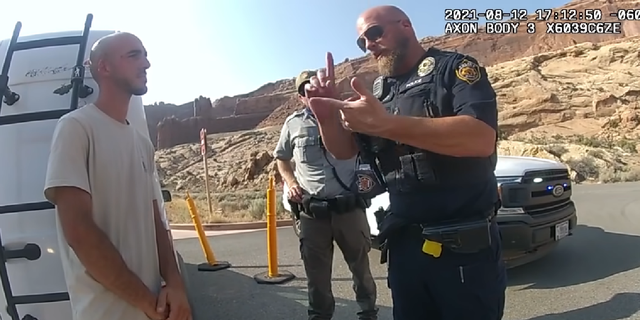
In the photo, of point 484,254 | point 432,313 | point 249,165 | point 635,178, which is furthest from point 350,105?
point 249,165

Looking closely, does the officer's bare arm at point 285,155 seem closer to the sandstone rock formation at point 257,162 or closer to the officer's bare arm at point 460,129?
the officer's bare arm at point 460,129

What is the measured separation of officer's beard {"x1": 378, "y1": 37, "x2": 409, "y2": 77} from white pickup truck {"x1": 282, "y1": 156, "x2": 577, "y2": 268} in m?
2.38

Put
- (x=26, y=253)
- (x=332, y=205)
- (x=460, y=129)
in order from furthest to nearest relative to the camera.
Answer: (x=332, y=205), (x=26, y=253), (x=460, y=129)

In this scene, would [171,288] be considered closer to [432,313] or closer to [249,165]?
[432,313]

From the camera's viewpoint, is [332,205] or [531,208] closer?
[332,205]

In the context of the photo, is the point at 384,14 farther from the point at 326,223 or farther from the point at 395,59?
the point at 326,223

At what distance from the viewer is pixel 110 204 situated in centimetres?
187

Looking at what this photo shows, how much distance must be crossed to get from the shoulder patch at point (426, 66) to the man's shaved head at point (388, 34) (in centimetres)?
8

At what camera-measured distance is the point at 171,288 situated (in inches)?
79.6

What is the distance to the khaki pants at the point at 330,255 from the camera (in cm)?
360

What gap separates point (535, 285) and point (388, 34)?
3658 mm

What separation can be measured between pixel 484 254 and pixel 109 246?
1.39 m

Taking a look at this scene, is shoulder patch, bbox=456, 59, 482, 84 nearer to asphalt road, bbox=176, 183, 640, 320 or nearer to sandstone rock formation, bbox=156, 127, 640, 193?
asphalt road, bbox=176, 183, 640, 320

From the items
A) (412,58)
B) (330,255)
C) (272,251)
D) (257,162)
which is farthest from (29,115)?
(257,162)
